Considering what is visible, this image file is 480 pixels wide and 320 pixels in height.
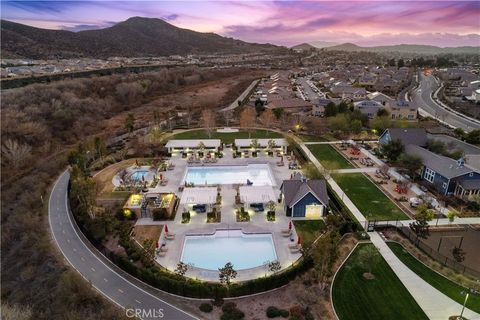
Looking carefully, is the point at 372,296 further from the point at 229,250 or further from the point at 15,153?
the point at 15,153

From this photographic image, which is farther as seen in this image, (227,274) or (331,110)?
(331,110)

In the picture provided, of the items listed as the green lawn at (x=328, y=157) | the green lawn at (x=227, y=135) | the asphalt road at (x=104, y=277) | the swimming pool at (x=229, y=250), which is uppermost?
the green lawn at (x=227, y=135)

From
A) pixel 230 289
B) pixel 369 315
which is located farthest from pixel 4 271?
pixel 369 315

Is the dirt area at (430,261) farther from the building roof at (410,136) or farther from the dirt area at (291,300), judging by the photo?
the building roof at (410,136)

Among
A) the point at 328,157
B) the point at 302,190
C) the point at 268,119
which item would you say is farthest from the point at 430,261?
the point at 268,119

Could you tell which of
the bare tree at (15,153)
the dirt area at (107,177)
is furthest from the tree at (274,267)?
the bare tree at (15,153)

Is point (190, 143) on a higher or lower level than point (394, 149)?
lower

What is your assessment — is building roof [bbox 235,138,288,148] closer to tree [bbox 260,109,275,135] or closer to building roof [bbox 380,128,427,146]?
tree [bbox 260,109,275,135]
